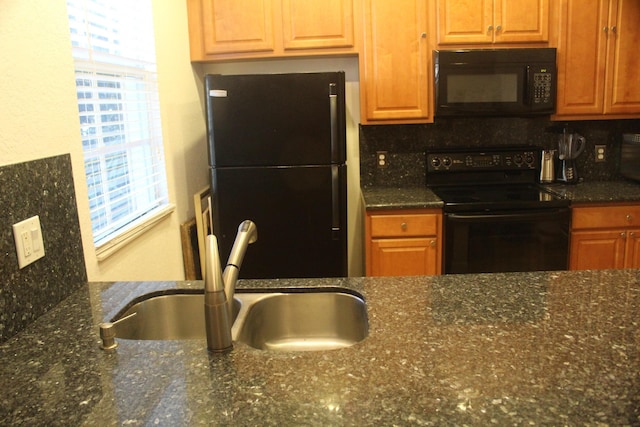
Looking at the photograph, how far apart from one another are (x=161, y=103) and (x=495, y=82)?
5.97 feet

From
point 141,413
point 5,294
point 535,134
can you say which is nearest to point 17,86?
point 5,294

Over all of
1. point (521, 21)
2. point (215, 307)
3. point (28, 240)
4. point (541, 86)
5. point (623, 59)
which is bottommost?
point (215, 307)

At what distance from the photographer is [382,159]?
337cm

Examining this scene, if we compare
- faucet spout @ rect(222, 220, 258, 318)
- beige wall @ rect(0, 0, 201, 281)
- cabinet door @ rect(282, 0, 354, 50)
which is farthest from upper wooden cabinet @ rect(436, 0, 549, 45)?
faucet spout @ rect(222, 220, 258, 318)

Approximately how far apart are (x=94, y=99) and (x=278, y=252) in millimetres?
1234

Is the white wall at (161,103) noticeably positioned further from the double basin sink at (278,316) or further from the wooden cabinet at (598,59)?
the wooden cabinet at (598,59)

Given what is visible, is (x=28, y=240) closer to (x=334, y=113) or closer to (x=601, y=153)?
(x=334, y=113)

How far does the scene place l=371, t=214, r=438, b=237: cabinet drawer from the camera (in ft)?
9.30

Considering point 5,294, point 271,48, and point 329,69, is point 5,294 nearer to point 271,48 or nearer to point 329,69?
point 271,48

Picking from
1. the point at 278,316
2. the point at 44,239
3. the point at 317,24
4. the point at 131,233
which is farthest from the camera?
the point at 317,24

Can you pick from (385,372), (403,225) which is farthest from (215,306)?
(403,225)

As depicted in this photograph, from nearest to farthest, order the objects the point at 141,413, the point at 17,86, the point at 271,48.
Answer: the point at 141,413, the point at 17,86, the point at 271,48

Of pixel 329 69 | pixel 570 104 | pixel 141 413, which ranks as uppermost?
pixel 329 69

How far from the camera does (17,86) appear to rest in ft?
4.50
